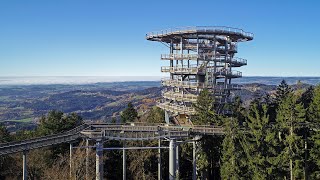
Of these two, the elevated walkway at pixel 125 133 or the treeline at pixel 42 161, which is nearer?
the elevated walkway at pixel 125 133

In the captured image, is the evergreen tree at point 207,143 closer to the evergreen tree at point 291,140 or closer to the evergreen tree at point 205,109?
the evergreen tree at point 205,109

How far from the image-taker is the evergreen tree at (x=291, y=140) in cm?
3394

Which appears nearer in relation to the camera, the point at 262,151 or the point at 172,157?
the point at 262,151

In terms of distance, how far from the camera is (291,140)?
1330 inches

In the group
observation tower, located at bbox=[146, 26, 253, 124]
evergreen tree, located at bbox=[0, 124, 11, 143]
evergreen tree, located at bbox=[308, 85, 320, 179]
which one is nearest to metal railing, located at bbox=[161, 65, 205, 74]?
observation tower, located at bbox=[146, 26, 253, 124]

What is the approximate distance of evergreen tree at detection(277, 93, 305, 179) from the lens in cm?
3394

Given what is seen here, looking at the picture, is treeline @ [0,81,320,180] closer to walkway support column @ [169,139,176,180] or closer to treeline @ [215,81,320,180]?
treeline @ [215,81,320,180]

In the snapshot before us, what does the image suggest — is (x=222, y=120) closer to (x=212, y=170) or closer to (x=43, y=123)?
(x=212, y=170)

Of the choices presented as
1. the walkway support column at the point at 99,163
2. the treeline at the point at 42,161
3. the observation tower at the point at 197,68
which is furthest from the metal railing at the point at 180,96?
the treeline at the point at 42,161

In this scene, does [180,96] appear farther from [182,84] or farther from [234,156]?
[234,156]

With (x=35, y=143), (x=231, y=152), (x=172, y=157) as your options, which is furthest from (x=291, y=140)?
(x=35, y=143)

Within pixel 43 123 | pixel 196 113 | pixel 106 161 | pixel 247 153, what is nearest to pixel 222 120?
pixel 196 113

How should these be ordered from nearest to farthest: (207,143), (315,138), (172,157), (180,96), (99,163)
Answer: (315,138), (99,163), (172,157), (207,143), (180,96)

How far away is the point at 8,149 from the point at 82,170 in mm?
8616
